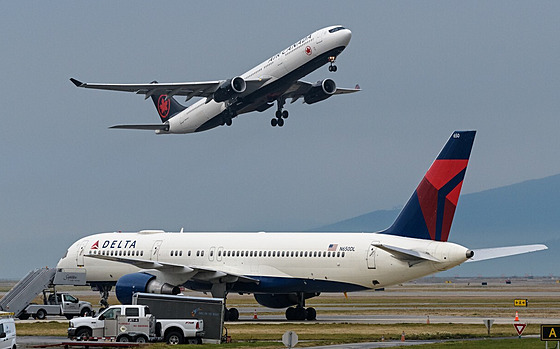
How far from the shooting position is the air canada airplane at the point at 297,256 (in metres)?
44.5

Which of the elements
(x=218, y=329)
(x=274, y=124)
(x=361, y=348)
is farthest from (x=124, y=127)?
(x=361, y=348)

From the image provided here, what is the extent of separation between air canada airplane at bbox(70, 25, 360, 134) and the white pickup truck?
2448 centimetres

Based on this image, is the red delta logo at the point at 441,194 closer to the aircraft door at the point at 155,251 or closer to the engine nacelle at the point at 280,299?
the engine nacelle at the point at 280,299

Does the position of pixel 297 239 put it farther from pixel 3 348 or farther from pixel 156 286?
pixel 3 348

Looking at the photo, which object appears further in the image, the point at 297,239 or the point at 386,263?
the point at 297,239

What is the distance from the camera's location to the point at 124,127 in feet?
219

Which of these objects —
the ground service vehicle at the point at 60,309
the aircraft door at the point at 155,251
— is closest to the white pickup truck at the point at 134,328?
the aircraft door at the point at 155,251

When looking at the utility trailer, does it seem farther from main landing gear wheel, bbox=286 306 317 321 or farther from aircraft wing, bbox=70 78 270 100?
aircraft wing, bbox=70 78 270 100

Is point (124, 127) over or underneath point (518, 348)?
over

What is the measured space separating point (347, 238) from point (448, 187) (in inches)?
218

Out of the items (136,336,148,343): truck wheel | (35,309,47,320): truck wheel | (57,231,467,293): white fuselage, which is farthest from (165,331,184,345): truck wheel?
(35,309,47,320): truck wheel

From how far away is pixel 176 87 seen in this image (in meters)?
61.5

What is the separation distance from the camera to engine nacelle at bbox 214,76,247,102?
191ft

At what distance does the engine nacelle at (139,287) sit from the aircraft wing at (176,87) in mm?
15339
